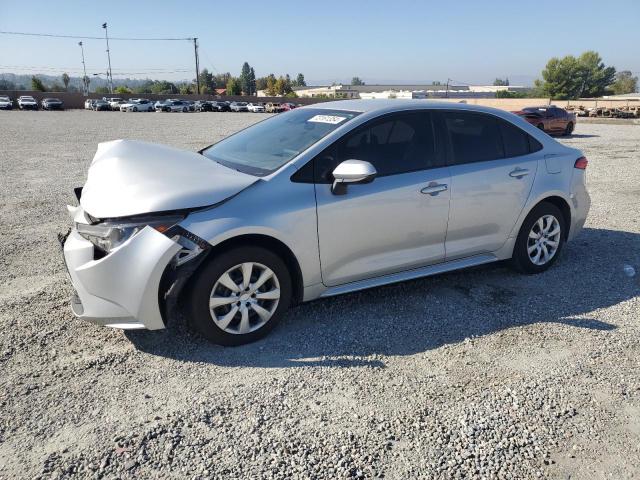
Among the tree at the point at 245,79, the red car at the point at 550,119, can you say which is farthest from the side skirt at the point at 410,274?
the tree at the point at 245,79

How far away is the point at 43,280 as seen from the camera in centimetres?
475

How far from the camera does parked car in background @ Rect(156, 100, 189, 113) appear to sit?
55125 mm

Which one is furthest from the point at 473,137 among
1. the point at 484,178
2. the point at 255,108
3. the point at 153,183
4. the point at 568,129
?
the point at 255,108

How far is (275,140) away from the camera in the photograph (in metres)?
4.32

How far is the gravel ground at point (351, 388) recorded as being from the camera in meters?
2.61

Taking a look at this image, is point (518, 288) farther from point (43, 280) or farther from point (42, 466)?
point (43, 280)

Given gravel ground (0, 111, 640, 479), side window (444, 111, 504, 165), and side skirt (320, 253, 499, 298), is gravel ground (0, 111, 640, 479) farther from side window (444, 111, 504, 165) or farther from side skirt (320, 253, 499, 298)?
side window (444, 111, 504, 165)

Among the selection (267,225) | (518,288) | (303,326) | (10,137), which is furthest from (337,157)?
(10,137)

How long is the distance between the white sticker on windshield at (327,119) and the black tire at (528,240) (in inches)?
84.4

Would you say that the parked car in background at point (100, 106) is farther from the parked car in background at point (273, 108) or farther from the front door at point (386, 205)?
the front door at point (386, 205)

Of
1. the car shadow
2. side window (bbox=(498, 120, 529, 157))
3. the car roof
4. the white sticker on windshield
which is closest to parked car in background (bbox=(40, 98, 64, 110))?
the car roof

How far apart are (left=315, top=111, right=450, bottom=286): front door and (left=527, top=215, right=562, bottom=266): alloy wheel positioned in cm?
120

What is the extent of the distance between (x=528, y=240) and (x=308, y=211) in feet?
8.28

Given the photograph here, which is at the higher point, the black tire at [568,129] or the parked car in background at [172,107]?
the parked car in background at [172,107]
